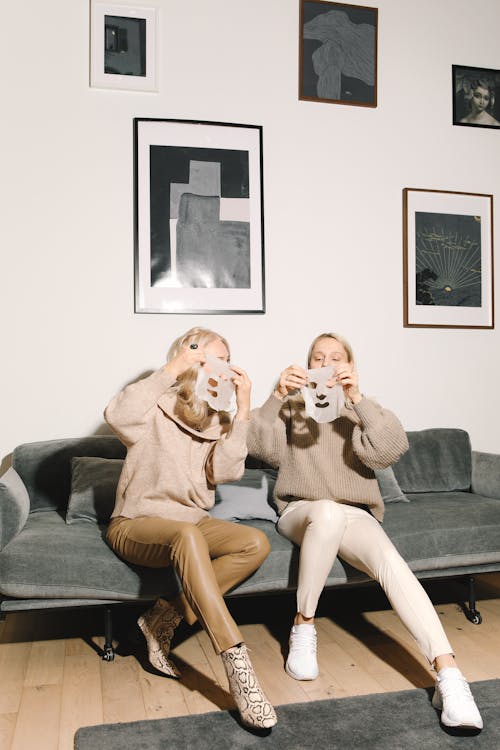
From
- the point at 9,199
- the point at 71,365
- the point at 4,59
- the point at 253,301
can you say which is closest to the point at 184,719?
the point at 71,365

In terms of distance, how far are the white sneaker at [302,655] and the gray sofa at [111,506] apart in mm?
187

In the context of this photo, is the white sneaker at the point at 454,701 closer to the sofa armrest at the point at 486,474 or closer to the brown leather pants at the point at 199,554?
the brown leather pants at the point at 199,554

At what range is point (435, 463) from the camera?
125 inches

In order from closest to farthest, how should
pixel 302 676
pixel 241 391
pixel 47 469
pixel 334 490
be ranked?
1. pixel 302 676
2. pixel 241 391
3. pixel 334 490
4. pixel 47 469

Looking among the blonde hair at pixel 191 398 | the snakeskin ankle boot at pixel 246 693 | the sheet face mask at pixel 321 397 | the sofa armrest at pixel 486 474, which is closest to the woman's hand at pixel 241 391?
the blonde hair at pixel 191 398

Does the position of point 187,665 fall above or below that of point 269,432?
below

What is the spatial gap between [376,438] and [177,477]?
27.3 inches

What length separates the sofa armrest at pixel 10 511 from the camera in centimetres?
223

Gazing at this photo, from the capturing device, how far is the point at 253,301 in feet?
10.6

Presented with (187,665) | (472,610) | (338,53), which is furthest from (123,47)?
(472,610)

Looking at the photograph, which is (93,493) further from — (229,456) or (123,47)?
(123,47)

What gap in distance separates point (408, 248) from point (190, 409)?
5.62 ft

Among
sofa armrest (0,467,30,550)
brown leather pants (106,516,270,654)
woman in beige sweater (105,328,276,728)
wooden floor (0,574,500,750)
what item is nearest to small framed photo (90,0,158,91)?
woman in beige sweater (105,328,276,728)

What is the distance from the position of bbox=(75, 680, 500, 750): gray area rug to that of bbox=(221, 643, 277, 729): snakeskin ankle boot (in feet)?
0.14
